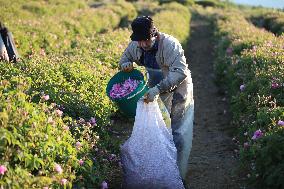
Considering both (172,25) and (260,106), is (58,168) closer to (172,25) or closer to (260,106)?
(260,106)

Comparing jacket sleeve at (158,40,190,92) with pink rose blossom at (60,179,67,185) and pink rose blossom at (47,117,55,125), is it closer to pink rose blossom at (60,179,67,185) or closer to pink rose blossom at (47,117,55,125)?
pink rose blossom at (47,117,55,125)

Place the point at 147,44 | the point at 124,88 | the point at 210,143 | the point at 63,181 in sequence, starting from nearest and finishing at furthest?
the point at 63,181
the point at 147,44
the point at 124,88
the point at 210,143

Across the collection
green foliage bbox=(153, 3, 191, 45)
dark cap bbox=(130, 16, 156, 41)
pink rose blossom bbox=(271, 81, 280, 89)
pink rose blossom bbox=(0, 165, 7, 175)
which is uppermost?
dark cap bbox=(130, 16, 156, 41)

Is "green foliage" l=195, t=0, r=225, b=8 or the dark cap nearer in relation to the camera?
the dark cap

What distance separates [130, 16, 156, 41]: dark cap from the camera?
5.03m

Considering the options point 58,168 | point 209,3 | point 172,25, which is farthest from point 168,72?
point 209,3

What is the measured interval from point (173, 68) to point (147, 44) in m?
0.42

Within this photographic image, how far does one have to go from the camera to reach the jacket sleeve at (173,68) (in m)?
5.20

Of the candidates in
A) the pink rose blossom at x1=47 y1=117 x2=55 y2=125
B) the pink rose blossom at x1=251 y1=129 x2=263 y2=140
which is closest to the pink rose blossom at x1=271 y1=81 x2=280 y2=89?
the pink rose blossom at x1=251 y1=129 x2=263 y2=140

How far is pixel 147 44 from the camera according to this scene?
5316 mm

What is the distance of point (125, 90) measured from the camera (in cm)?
554

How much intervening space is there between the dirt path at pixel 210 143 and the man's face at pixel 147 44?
1987 millimetres

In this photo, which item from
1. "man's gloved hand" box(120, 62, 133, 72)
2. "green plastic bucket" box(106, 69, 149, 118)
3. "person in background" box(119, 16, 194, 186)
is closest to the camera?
"person in background" box(119, 16, 194, 186)

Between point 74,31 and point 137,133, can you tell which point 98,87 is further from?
point 74,31
